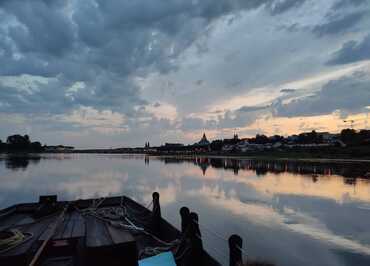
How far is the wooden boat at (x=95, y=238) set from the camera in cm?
414

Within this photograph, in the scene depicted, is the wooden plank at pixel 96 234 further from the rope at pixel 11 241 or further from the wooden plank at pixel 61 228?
the rope at pixel 11 241

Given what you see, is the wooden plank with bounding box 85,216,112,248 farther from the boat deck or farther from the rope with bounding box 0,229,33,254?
the rope with bounding box 0,229,33,254

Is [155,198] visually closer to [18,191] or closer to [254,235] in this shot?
[254,235]

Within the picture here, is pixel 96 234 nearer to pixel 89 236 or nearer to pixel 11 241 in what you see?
pixel 89 236

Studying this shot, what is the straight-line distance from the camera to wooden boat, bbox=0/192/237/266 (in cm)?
414

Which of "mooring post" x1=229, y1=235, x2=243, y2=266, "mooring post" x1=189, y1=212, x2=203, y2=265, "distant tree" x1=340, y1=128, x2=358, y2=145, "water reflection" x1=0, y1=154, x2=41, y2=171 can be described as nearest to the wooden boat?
"mooring post" x1=189, y1=212, x2=203, y2=265

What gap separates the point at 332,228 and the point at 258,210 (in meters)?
4.98

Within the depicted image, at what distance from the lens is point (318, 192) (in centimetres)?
2780

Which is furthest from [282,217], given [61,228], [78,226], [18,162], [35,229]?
[18,162]

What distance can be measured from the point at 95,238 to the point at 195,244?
3.04 metres

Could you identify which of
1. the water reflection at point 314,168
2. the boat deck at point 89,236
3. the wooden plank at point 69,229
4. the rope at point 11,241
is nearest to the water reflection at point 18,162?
the water reflection at point 314,168

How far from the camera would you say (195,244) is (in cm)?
603

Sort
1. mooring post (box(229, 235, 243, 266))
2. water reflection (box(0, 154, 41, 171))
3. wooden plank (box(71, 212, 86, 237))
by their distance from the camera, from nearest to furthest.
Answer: mooring post (box(229, 235, 243, 266)) → wooden plank (box(71, 212, 86, 237)) → water reflection (box(0, 154, 41, 171))

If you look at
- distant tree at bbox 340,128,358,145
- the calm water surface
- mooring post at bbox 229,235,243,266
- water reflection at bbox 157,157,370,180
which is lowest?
the calm water surface
